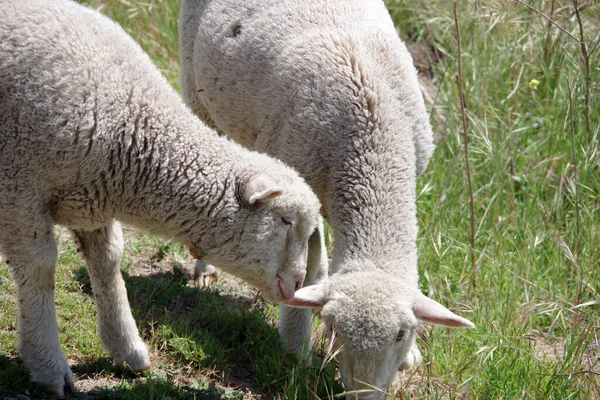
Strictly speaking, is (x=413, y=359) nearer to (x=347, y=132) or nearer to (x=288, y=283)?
(x=288, y=283)

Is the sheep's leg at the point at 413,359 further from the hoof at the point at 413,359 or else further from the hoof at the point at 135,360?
the hoof at the point at 135,360

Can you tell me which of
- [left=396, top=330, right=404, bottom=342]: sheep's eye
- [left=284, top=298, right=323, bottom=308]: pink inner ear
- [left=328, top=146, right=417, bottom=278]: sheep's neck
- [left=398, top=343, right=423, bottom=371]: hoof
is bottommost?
[left=398, top=343, right=423, bottom=371]: hoof

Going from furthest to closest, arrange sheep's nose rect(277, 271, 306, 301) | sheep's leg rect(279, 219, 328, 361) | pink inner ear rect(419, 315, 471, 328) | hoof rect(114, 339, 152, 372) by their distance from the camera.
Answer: sheep's leg rect(279, 219, 328, 361), hoof rect(114, 339, 152, 372), sheep's nose rect(277, 271, 306, 301), pink inner ear rect(419, 315, 471, 328)

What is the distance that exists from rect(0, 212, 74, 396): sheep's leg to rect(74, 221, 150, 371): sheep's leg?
42 cm

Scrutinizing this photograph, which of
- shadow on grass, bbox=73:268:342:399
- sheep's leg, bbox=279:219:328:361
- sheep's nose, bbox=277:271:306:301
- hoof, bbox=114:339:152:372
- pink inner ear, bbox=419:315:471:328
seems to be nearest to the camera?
pink inner ear, bbox=419:315:471:328

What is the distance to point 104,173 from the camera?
416 centimetres

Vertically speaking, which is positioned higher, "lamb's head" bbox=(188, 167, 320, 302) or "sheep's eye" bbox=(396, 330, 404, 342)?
"lamb's head" bbox=(188, 167, 320, 302)

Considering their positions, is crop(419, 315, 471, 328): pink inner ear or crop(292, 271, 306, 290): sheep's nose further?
crop(292, 271, 306, 290): sheep's nose

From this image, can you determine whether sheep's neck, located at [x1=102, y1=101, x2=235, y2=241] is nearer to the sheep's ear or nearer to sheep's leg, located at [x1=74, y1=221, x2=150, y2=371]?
the sheep's ear

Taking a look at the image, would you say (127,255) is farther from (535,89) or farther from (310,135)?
(535,89)

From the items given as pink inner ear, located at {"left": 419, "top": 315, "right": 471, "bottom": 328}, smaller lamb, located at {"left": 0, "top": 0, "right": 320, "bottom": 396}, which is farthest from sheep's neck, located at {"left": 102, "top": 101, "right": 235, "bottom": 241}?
pink inner ear, located at {"left": 419, "top": 315, "right": 471, "bottom": 328}

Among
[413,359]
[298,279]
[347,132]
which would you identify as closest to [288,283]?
[298,279]

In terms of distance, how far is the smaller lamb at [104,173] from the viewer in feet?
13.1

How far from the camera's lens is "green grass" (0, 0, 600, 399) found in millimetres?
4664
